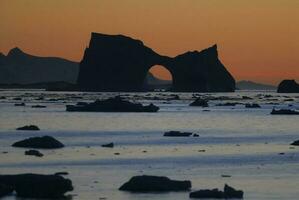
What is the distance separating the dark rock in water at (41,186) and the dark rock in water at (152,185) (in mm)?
2142

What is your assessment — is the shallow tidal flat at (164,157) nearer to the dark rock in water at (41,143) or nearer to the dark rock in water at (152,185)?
the dark rock in water at (152,185)

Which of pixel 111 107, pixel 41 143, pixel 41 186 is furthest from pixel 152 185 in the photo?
pixel 111 107

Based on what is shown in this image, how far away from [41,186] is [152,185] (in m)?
3.29

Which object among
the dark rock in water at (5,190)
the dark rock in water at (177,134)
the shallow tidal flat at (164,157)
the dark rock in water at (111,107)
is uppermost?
the dark rock in water at (111,107)

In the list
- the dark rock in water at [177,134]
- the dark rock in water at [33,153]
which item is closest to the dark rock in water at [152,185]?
the dark rock in water at [33,153]

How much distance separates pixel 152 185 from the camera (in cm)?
2514

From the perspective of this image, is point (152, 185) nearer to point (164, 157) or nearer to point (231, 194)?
point (231, 194)

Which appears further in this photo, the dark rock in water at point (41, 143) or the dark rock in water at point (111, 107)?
the dark rock in water at point (111, 107)

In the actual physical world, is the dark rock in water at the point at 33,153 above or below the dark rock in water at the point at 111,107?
below

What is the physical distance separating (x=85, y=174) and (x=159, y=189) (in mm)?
5186

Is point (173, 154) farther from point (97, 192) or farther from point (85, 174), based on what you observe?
point (97, 192)

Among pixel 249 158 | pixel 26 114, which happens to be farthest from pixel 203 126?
pixel 249 158

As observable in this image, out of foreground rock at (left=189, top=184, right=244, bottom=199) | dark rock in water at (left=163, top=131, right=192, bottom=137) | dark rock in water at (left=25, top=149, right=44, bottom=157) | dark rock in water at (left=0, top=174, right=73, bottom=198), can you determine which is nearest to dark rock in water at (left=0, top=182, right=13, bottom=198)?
dark rock in water at (left=0, top=174, right=73, bottom=198)

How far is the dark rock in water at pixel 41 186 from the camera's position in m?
23.6
